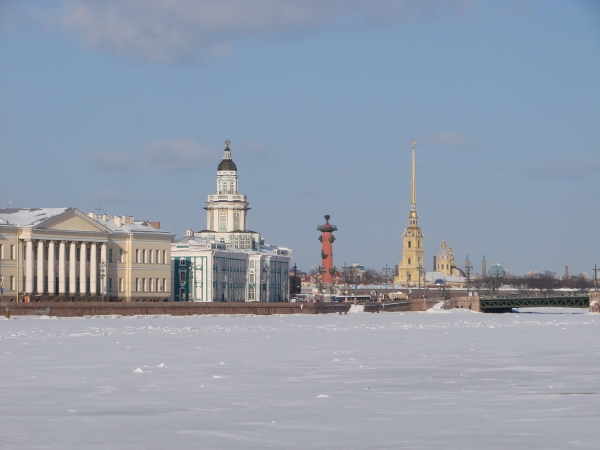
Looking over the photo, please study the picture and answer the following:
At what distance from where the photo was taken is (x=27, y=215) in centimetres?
9819

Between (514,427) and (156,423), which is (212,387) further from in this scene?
(514,427)

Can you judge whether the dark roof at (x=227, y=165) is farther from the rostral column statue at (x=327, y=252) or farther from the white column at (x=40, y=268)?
the white column at (x=40, y=268)

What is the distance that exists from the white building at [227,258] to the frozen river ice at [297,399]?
8679 cm

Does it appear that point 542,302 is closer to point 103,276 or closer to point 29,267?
point 103,276

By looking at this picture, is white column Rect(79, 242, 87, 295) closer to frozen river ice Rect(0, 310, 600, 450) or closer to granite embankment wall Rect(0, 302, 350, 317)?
granite embankment wall Rect(0, 302, 350, 317)

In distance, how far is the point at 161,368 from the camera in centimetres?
2570

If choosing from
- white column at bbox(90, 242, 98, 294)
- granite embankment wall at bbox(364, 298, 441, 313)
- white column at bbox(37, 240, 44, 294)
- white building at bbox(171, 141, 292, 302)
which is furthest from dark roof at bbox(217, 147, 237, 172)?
white column at bbox(37, 240, 44, 294)

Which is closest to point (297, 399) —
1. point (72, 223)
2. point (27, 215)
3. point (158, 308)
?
point (158, 308)

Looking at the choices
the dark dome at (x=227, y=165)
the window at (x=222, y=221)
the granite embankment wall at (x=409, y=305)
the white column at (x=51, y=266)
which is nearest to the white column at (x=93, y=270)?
the white column at (x=51, y=266)

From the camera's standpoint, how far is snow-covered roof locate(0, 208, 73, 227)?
95.6 metres

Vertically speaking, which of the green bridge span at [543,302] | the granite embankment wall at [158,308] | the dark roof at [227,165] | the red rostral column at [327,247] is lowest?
the granite embankment wall at [158,308]

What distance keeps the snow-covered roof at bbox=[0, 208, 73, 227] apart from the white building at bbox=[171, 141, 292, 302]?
20616mm

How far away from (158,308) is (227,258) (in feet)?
122

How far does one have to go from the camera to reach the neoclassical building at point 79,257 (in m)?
94.6
